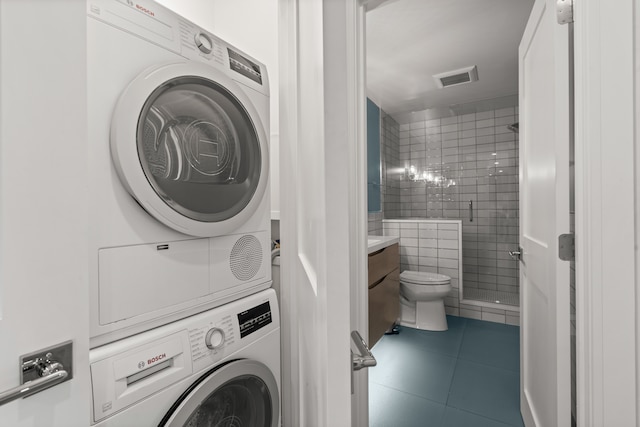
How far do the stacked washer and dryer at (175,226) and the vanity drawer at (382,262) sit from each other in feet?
3.50

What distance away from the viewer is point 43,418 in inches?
21.3

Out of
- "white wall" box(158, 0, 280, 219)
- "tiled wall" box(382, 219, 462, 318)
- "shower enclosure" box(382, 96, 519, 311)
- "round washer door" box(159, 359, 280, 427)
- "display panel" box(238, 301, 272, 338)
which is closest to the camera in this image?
"round washer door" box(159, 359, 280, 427)

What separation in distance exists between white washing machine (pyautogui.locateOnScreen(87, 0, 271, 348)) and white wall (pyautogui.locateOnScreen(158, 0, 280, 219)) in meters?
0.42

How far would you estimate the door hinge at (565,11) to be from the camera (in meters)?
0.85

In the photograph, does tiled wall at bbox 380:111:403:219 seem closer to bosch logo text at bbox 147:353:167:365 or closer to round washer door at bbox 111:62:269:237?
round washer door at bbox 111:62:269:237

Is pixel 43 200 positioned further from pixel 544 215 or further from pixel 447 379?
pixel 447 379

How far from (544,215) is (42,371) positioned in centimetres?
149

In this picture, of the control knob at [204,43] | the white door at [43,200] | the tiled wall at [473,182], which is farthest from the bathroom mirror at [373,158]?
the white door at [43,200]

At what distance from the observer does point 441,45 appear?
2117mm

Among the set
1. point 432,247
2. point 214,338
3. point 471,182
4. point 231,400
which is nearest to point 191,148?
point 214,338

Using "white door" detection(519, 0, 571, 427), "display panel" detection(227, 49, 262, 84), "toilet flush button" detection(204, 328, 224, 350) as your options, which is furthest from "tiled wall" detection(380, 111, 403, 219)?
"toilet flush button" detection(204, 328, 224, 350)

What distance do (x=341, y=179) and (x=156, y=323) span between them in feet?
2.46

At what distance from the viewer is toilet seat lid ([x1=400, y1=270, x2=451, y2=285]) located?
2.57 m

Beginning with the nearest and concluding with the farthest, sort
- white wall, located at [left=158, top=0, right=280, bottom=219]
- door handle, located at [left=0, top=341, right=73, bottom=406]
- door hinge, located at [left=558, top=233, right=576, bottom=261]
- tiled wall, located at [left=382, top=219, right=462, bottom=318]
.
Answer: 1. door handle, located at [left=0, top=341, right=73, bottom=406]
2. door hinge, located at [left=558, top=233, right=576, bottom=261]
3. white wall, located at [left=158, top=0, right=280, bottom=219]
4. tiled wall, located at [left=382, top=219, right=462, bottom=318]
